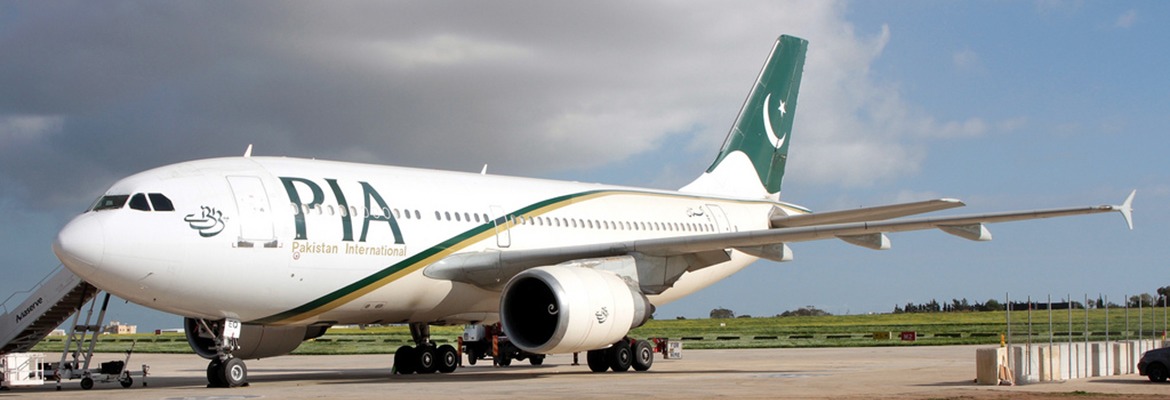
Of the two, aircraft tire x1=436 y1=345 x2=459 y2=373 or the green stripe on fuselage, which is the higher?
the green stripe on fuselage

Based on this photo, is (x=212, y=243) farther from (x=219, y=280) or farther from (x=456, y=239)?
(x=456, y=239)

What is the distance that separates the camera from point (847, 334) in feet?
176

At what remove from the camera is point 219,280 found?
17234 mm

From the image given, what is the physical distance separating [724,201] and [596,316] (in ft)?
32.2

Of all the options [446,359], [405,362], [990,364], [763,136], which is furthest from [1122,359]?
[405,362]

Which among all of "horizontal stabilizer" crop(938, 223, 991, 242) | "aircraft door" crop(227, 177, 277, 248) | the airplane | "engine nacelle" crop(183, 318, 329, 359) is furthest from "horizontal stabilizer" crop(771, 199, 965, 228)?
"aircraft door" crop(227, 177, 277, 248)

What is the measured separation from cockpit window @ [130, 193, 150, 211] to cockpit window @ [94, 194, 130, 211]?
107 millimetres

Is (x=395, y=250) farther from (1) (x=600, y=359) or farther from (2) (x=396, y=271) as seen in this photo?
(1) (x=600, y=359)

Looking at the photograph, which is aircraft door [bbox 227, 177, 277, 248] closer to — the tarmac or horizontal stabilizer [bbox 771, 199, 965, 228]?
the tarmac

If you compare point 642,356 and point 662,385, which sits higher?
point 642,356

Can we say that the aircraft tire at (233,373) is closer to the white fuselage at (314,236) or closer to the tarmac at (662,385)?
the tarmac at (662,385)

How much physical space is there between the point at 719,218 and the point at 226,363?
1299cm

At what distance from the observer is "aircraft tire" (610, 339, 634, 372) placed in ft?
74.0

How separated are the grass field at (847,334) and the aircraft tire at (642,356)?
6878mm
